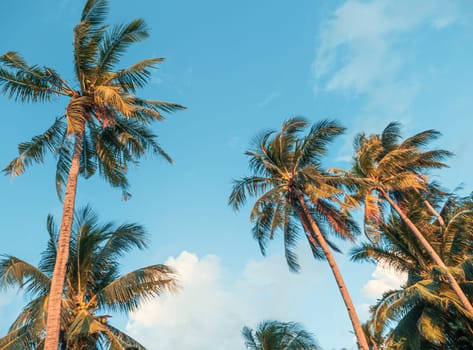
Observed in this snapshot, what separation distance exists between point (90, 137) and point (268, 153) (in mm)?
8330

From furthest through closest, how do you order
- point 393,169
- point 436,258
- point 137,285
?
point 393,169
point 436,258
point 137,285

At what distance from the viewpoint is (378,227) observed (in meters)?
19.6

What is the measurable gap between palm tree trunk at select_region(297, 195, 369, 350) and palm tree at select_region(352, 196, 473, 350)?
5.47 ft

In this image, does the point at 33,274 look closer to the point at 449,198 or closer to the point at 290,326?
the point at 290,326

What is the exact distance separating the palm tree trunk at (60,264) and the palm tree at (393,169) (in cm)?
1203

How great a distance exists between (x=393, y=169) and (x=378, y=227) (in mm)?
3174

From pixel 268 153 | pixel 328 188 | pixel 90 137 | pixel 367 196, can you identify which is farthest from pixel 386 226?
pixel 90 137

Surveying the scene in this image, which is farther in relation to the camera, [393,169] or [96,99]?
[393,169]

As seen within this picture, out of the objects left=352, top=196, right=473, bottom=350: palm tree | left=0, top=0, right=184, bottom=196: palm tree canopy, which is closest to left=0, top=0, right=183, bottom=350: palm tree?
left=0, top=0, right=184, bottom=196: palm tree canopy

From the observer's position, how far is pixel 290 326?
16875mm

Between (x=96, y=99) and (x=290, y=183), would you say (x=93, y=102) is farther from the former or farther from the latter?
(x=290, y=183)

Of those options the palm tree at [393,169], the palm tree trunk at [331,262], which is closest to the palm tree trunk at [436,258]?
the palm tree at [393,169]

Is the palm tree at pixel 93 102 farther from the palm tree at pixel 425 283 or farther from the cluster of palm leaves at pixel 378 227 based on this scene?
the palm tree at pixel 425 283

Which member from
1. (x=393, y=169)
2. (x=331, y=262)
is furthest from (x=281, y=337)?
(x=393, y=169)
